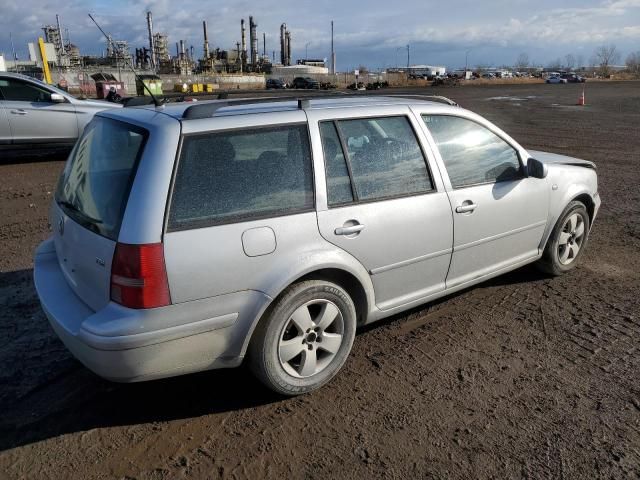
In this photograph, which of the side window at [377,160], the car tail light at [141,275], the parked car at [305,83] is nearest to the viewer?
the car tail light at [141,275]

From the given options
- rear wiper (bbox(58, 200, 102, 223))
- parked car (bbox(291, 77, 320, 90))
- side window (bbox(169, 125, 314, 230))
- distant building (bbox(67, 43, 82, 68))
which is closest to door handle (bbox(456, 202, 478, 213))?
side window (bbox(169, 125, 314, 230))

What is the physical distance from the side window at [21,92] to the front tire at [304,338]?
30.9 feet

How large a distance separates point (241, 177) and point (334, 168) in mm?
629

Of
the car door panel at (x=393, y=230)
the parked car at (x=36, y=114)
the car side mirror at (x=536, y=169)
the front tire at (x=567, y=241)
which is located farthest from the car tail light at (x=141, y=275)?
the parked car at (x=36, y=114)

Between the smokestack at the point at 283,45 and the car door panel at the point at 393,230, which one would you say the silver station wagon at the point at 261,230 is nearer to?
the car door panel at the point at 393,230

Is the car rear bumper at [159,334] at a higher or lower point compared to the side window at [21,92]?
lower

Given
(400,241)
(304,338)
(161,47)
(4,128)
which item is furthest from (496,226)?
(161,47)

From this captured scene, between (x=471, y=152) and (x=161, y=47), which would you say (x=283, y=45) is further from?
(x=471, y=152)

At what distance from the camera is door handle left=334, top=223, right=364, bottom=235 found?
3.13 meters

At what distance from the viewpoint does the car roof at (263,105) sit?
9.96ft

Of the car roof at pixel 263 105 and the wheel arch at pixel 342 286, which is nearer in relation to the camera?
the wheel arch at pixel 342 286

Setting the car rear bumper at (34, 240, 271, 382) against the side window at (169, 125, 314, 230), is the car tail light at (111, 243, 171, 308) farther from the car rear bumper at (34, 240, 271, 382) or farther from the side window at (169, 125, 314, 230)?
the side window at (169, 125, 314, 230)

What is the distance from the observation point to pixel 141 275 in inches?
100

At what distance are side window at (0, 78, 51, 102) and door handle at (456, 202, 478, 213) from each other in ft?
30.7
